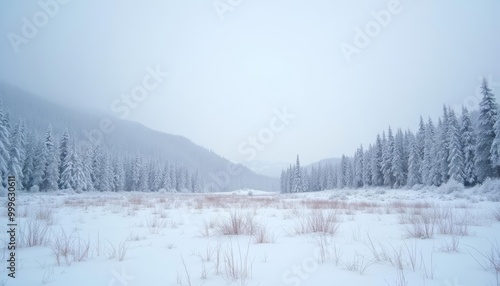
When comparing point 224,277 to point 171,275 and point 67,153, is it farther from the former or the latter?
point 67,153

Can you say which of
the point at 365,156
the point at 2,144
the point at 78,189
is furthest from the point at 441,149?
the point at 78,189

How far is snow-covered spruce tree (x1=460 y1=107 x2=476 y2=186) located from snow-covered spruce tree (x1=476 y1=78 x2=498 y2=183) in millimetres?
1842

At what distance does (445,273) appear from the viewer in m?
2.46

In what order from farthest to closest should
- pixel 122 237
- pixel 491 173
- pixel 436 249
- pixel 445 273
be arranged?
pixel 491 173
pixel 122 237
pixel 436 249
pixel 445 273

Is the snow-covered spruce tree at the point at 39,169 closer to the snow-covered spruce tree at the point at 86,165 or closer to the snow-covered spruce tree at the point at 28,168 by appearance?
the snow-covered spruce tree at the point at 28,168

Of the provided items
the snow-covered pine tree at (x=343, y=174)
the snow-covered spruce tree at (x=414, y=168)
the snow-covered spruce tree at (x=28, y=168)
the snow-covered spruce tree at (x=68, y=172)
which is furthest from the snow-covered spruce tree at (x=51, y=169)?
the snow-covered pine tree at (x=343, y=174)

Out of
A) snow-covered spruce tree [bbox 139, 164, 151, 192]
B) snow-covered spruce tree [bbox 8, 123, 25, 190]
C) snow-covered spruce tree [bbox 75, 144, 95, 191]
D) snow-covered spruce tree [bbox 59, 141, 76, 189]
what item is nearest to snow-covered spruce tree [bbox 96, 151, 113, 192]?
snow-covered spruce tree [bbox 75, 144, 95, 191]

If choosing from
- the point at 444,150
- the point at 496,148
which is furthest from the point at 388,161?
the point at 496,148

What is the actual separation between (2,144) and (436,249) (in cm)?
3773

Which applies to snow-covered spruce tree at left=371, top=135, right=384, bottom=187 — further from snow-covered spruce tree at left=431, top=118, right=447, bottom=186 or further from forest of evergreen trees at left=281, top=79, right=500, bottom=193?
snow-covered spruce tree at left=431, top=118, right=447, bottom=186

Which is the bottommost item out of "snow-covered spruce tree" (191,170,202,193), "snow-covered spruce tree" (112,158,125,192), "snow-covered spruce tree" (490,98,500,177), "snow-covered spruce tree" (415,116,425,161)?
"snow-covered spruce tree" (191,170,202,193)

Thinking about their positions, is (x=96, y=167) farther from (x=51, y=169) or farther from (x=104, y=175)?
(x=51, y=169)

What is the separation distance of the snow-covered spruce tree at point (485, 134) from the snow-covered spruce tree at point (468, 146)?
1.84 meters

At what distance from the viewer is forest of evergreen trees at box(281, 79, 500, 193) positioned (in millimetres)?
28875
